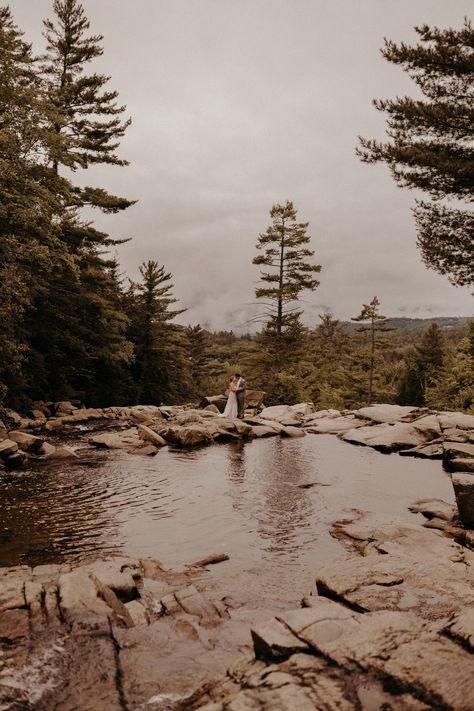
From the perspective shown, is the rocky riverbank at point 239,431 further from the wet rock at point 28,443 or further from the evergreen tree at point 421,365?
the evergreen tree at point 421,365

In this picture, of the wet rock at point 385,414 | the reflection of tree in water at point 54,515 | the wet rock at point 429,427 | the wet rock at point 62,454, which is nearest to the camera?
the reflection of tree in water at point 54,515

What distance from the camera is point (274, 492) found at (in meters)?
10.2

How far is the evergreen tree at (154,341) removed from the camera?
1492 inches

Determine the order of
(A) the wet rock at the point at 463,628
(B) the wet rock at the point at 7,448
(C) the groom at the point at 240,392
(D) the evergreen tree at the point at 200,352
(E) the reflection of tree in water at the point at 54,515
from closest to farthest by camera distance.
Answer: (A) the wet rock at the point at 463,628 → (E) the reflection of tree in water at the point at 54,515 → (B) the wet rock at the point at 7,448 → (C) the groom at the point at 240,392 → (D) the evergreen tree at the point at 200,352

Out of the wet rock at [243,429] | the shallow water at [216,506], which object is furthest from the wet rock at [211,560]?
the wet rock at [243,429]

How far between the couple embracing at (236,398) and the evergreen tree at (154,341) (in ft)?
51.7

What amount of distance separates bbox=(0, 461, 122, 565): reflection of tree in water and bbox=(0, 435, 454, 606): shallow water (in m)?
0.02

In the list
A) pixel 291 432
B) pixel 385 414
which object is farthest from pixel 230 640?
pixel 385 414

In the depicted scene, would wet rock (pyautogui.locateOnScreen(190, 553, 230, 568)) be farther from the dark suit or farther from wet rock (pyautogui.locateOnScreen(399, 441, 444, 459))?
the dark suit

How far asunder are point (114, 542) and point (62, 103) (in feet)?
91.2

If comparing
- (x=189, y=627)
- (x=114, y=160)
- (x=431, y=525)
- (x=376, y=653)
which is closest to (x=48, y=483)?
(x=189, y=627)

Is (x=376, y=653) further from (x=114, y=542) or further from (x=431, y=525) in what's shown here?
(x=431, y=525)

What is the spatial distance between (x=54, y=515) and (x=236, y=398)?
591 inches

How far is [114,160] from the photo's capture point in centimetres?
2848
